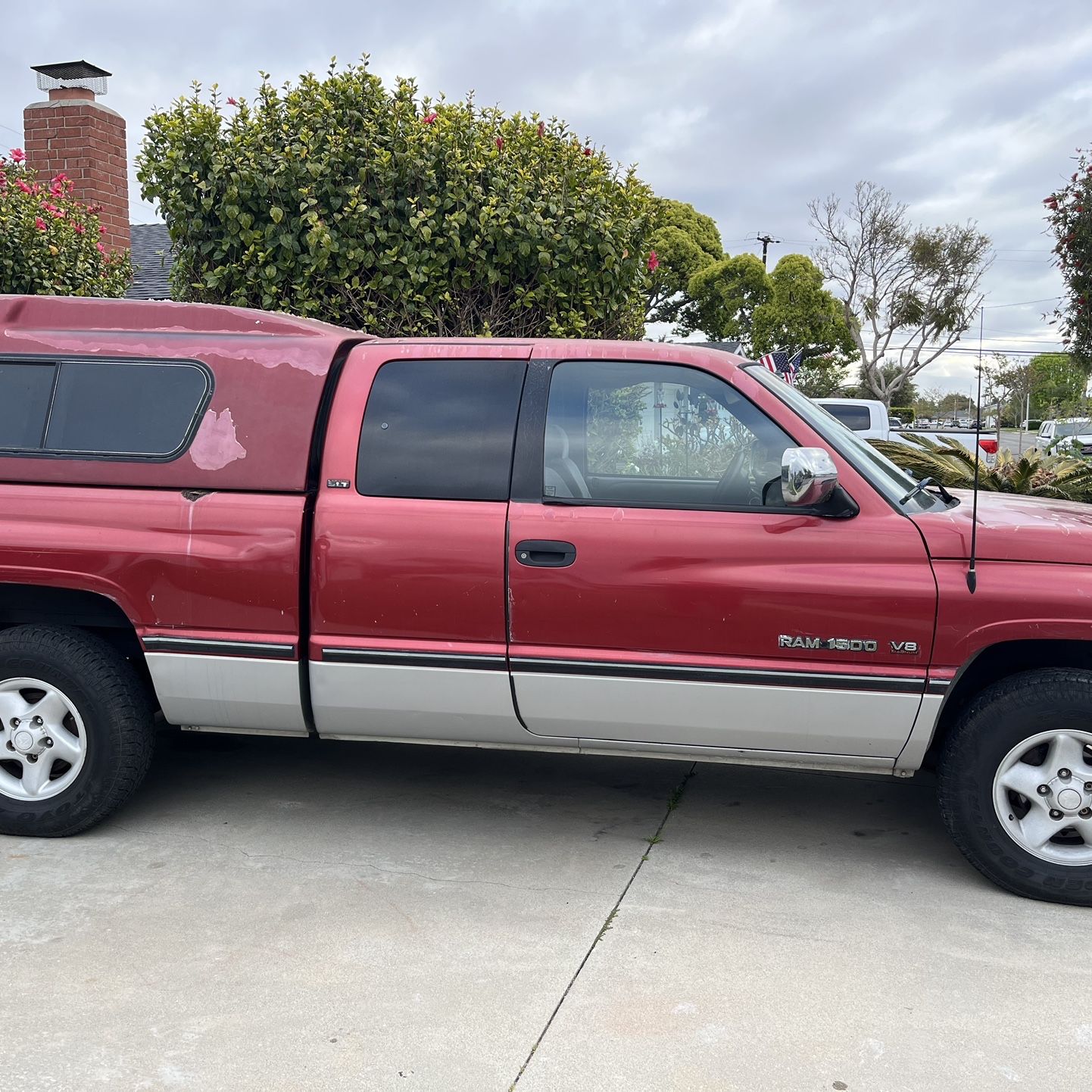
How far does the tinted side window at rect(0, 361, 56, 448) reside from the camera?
13.4 ft

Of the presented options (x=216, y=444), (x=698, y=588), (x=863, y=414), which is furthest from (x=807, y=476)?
(x=863, y=414)

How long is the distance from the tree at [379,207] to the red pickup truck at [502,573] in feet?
8.98

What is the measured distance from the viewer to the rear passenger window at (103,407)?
4016mm

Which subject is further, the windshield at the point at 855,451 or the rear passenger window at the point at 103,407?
the rear passenger window at the point at 103,407

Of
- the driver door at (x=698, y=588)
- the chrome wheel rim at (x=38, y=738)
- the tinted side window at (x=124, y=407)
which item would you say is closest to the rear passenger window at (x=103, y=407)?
the tinted side window at (x=124, y=407)

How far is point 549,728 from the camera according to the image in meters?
3.88

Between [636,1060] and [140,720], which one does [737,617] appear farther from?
[140,720]

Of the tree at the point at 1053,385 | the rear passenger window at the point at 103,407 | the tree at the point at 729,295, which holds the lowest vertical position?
the rear passenger window at the point at 103,407

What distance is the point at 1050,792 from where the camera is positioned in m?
3.59

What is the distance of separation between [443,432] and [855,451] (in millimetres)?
1482

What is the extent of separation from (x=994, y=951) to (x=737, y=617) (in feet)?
4.19

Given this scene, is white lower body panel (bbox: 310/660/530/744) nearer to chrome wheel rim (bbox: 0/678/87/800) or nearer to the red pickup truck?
the red pickup truck

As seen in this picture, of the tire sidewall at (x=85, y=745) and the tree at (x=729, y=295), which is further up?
the tree at (x=729, y=295)

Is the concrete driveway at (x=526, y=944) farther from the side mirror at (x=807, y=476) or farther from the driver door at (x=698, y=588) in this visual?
the side mirror at (x=807, y=476)
